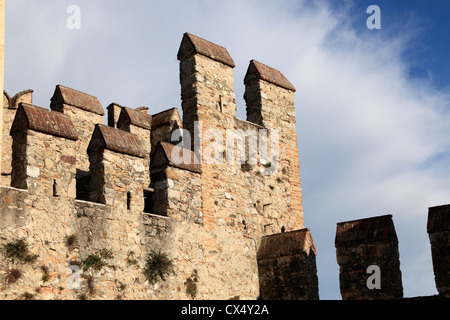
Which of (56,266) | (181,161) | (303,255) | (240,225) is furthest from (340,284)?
(56,266)

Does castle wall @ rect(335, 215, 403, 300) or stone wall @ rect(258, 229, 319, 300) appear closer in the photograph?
castle wall @ rect(335, 215, 403, 300)

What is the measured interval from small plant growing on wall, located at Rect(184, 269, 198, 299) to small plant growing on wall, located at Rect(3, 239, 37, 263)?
2.95 metres

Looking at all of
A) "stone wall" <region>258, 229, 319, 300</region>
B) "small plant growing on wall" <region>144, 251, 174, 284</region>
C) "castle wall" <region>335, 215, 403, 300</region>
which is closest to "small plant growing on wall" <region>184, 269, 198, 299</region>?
"small plant growing on wall" <region>144, 251, 174, 284</region>

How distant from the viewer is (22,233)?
9.35 m

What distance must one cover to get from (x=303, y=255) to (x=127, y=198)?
11.4 ft

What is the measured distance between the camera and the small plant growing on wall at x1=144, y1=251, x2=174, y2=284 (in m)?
10.9

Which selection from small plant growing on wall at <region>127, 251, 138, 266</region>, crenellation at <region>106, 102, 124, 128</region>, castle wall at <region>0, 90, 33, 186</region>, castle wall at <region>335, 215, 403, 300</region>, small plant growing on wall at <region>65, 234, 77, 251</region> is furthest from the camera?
crenellation at <region>106, 102, 124, 128</region>

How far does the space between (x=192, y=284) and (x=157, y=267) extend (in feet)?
2.68

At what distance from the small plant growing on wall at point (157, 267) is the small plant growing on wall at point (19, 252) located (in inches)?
82.1

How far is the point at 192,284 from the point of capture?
1155cm

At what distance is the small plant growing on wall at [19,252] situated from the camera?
9125mm

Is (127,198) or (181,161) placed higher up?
(181,161)

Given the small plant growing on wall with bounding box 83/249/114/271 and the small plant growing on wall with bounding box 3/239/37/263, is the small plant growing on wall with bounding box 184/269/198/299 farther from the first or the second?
the small plant growing on wall with bounding box 3/239/37/263
